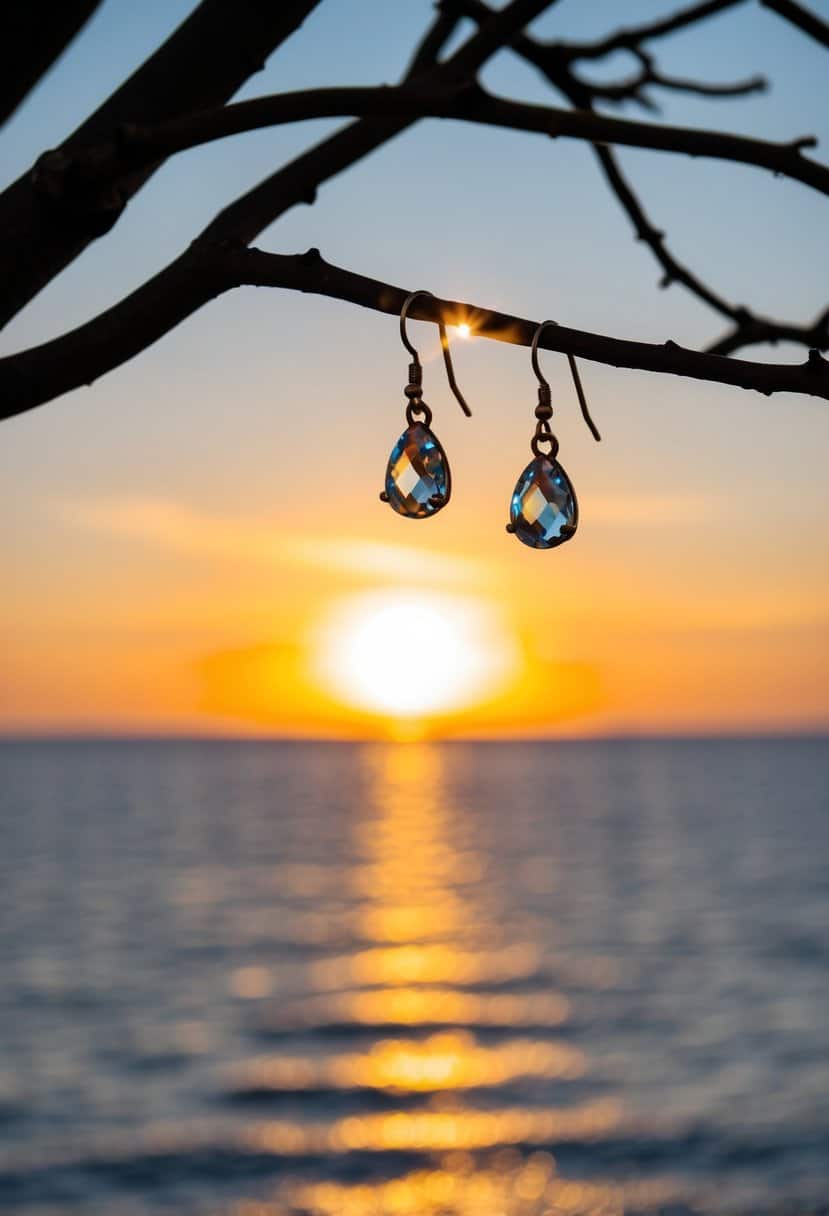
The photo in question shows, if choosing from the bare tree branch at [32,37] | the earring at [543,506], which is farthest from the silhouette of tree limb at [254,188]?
the earring at [543,506]

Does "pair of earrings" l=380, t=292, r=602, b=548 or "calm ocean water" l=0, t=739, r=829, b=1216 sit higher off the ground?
"calm ocean water" l=0, t=739, r=829, b=1216

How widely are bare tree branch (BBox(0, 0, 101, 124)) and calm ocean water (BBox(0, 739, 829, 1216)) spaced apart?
24382mm

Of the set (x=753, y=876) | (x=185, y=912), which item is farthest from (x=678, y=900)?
(x=185, y=912)

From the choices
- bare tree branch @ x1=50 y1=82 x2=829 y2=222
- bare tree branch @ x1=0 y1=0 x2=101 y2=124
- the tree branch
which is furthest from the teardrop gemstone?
bare tree branch @ x1=0 y1=0 x2=101 y2=124

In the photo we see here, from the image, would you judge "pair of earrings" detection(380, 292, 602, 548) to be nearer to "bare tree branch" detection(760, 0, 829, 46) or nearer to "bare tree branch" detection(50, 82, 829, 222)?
"bare tree branch" detection(50, 82, 829, 222)

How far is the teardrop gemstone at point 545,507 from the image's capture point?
85.4 inches

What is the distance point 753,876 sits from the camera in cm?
7212

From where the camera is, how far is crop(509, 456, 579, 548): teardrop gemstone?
2.17 meters

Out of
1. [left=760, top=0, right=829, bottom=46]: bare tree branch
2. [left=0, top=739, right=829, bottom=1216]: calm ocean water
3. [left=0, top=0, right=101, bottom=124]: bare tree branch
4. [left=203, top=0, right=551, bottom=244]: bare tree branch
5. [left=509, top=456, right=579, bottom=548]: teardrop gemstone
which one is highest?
[left=0, top=739, right=829, bottom=1216]: calm ocean water

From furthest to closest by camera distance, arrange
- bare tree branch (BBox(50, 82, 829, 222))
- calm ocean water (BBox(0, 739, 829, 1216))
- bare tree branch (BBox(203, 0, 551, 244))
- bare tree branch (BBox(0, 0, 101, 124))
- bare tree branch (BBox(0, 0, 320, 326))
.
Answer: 1. calm ocean water (BBox(0, 739, 829, 1216))
2. bare tree branch (BBox(203, 0, 551, 244))
3. bare tree branch (BBox(0, 0, 320, 326))
4. bare tree branch (BBox(0, 0, 101, 124))
5. bare tree branch (BBox(50, 82, 829, 222))

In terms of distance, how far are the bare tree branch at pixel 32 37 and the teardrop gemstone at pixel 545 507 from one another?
0.97 metres

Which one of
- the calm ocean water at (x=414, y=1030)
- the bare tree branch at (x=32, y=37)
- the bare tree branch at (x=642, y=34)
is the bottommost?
the bare tree branch at (x=32, y=37)

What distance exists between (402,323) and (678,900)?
211ft

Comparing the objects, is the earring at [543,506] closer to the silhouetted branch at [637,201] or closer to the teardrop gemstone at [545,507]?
the teardrop gemstone at [545,507]
